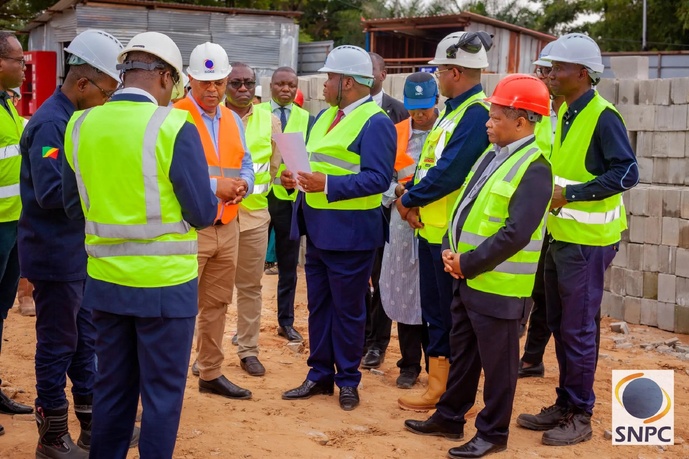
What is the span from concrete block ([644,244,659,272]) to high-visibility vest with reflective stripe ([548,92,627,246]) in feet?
9.77

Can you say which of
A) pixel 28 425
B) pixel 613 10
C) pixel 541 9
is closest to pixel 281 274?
pixel 28 425

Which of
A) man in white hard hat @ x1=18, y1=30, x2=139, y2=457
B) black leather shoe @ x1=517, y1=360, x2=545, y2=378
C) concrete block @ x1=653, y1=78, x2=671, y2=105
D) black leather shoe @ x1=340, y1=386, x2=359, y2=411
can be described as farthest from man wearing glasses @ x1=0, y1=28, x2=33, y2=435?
concrete block @ x1=653, y1=78, x2=671, y2=105

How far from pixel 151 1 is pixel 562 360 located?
61.0ft

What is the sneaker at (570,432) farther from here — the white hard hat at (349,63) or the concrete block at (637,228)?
the concrete block at (637,228)

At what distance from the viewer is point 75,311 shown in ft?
15.5

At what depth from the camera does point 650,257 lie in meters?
8.11

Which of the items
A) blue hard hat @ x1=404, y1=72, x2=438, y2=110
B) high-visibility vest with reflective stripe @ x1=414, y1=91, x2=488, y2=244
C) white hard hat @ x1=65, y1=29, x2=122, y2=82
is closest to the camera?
white hard hat @ x1=65, y1=29, x2=122, y2=82

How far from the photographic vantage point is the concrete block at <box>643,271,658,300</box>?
26.6 ft

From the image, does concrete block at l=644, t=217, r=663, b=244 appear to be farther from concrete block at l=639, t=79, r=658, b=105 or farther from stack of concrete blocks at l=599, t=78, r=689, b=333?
concrete block at l=639, t=79, r=658, b=105

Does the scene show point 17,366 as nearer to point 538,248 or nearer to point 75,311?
point 75,311

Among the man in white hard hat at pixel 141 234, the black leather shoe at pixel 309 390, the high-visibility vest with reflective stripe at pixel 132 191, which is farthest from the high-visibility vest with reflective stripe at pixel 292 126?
the high-visibility vest with reflective stripe at pixel 132 191

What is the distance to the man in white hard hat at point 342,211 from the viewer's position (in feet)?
18.5

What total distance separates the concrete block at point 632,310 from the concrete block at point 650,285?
11 cm

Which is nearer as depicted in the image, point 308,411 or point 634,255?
point 308,411
